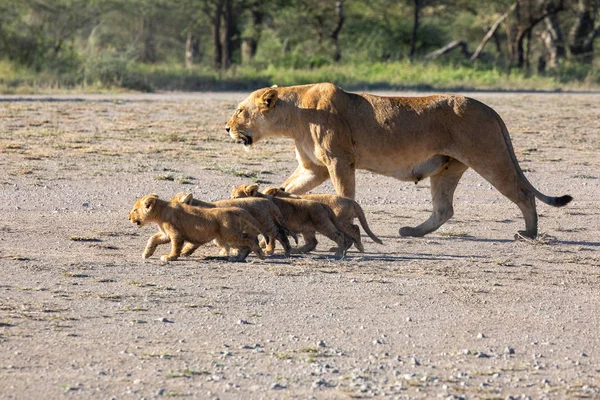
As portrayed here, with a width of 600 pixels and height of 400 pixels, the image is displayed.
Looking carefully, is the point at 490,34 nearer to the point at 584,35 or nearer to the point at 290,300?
the point at 584,35

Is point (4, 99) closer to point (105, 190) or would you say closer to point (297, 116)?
point (105, 190)

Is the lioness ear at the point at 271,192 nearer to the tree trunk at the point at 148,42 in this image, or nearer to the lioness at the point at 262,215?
the lioness at the point at 262,215

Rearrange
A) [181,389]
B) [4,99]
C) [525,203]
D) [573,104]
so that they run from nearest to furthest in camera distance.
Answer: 1. [181,389]
2. [525,203]
3. [4,99]
4. [573,104]

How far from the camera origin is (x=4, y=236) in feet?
33.5

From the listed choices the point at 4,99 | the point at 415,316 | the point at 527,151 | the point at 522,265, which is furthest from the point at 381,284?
the point at 4,99

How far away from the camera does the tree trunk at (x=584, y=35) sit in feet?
141

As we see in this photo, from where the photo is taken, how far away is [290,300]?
8.07 m

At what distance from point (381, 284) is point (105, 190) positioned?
5117mm

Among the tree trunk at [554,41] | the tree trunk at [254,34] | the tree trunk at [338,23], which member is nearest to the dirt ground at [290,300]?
the tree trunk at [338,23]

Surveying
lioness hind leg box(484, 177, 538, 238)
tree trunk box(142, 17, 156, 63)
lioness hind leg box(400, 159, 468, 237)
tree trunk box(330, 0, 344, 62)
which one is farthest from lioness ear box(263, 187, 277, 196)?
tree trunk box(142, 17, 156, 63)

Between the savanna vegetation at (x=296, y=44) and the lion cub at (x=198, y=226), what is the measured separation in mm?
17705

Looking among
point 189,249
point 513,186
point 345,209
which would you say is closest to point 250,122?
point 345,209

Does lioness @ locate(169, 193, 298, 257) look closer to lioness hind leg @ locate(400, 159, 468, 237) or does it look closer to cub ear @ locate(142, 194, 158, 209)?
cub ear @ locate(142, 194, 158, 209)

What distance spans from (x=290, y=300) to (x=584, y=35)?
124ft
